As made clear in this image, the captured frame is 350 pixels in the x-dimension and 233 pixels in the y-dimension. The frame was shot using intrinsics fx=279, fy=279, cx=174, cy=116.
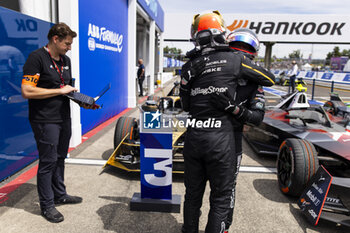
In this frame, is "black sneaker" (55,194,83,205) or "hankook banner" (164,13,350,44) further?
"hankook banner" (164,13,350,44)

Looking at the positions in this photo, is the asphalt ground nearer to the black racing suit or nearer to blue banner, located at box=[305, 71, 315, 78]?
the black racing suit

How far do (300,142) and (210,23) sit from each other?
2.17 meters

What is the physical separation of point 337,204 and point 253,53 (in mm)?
1762

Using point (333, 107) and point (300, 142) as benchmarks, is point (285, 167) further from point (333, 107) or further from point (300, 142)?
point (333, 107)

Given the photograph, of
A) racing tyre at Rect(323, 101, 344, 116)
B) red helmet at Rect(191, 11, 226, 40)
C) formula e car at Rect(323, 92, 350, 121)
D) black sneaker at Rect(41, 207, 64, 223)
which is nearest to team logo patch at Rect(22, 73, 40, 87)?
black sneaker at Rect(41, 207, 64, 223)

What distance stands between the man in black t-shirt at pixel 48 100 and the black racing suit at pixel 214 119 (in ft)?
4.54

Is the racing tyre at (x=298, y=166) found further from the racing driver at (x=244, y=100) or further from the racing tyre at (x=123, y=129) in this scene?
the racing tyre at (x=123, y=129)

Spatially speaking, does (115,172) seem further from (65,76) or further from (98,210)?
(65,76)

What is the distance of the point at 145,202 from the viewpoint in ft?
9.95

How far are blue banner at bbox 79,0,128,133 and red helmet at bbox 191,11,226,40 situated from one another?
421 cm

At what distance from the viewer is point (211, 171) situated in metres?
1.97

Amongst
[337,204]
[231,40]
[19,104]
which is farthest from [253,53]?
[19,104]

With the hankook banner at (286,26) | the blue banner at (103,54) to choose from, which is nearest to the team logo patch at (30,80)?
the blue banner at (103,54)

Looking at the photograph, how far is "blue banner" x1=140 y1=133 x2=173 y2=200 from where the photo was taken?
2914mm
